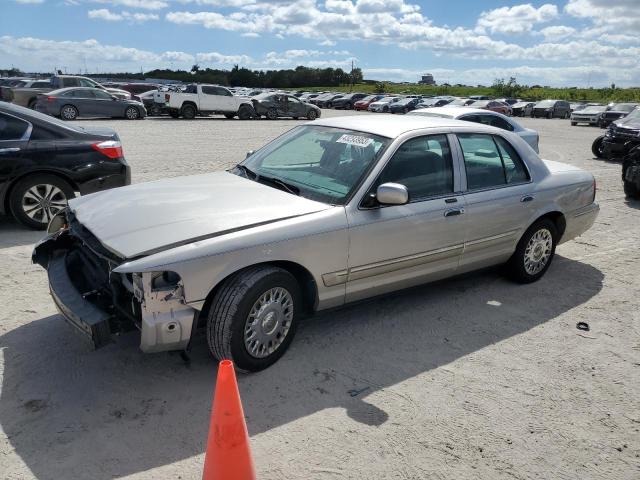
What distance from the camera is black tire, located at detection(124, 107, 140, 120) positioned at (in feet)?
78.2

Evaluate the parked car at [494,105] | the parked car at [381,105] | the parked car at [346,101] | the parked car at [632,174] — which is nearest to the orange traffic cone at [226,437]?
the parked car at [632,174]

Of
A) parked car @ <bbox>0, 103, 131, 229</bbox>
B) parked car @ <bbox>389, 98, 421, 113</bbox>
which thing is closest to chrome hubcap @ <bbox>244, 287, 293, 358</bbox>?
parked car @ <bbox>0, 103, 131, 229</bbox>

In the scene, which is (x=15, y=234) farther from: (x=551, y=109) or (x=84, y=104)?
(x=551, y=109)

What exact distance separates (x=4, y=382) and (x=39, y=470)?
951 millimetres

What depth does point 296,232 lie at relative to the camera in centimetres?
360

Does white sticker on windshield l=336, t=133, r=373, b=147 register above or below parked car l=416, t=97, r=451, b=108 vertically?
below

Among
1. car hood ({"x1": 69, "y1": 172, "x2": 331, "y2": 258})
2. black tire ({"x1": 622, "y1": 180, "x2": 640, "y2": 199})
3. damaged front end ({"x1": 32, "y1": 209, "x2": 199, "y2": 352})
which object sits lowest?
black tire ({"x1": 622, "y1": 180, "x2": 640, "y2": 199})

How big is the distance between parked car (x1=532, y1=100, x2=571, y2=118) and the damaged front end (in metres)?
41.3

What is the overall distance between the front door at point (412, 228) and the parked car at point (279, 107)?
25.2 metres

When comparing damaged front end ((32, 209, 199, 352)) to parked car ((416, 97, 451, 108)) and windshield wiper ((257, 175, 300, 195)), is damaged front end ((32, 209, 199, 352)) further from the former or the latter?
parked car ((416, 97, 451, 108))

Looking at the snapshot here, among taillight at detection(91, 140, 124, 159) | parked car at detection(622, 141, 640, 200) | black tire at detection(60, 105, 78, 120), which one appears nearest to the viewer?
taillight at detection(91, 140, 124, 159)

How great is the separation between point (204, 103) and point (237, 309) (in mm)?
25101

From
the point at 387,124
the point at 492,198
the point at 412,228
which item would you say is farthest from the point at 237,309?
the point at 492,198

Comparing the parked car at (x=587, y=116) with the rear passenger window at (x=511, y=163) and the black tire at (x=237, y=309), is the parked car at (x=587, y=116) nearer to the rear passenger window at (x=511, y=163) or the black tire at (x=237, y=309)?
the rear passenger window at (x=511, y=163)
